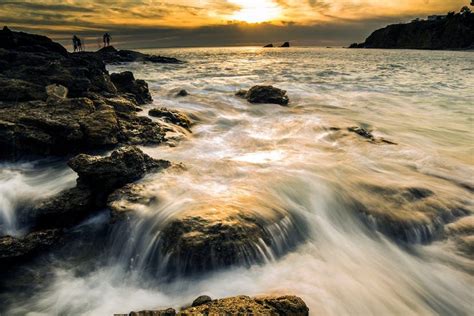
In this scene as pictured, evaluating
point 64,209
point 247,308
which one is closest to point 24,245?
point 64,209

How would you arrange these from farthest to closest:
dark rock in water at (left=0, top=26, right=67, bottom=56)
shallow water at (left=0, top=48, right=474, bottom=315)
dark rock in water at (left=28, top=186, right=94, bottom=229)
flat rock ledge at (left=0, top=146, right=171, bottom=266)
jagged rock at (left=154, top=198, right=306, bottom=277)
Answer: dark rock in water at (left=0, top=26, right=67, bottom=56) < dark rock in water at (left=28, top=186, right=94, bottom=229) < flat rock ledge at (left=0, top=146, right=171, bottom=266) < jagged rock at (left=154, top=198, right=306, bottom=277) < shallow water at (left=0, top=48, right=474, bottom=315)

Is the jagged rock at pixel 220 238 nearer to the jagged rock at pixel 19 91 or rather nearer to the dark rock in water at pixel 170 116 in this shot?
the dark rock in water at pixel 170 116

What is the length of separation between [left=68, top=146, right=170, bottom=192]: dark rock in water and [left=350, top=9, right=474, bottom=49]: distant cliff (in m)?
142

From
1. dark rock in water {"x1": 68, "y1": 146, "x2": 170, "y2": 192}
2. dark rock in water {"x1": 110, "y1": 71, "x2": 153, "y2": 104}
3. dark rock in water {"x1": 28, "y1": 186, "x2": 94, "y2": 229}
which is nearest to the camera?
dark rock in water {"x1": 28, "y1": 186, "x2": 94, "y2": 229}

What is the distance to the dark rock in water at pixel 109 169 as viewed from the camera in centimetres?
650

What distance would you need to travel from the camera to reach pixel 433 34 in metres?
134

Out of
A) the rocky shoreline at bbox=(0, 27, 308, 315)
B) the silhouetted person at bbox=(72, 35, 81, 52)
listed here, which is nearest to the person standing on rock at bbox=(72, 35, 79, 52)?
the silhouetted person at bbox=(72, 35, 81, 52)

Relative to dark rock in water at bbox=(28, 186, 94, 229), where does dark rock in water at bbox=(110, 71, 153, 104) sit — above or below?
above

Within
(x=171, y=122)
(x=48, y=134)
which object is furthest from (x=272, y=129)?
(x=48, y=134)

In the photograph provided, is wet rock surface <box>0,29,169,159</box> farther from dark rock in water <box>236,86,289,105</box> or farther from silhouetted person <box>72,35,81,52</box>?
silhouetted person <box>72,35,81,52</box>

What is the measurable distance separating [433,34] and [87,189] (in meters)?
156

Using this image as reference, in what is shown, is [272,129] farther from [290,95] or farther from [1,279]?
[1,279]

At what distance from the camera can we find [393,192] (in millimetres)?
7273

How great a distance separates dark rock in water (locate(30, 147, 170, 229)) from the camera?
6.20 meters
